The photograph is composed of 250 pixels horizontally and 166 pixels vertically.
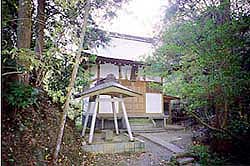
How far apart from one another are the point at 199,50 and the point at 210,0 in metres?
1.58

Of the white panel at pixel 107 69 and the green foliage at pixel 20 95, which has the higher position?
the white panel at pixel 107 69

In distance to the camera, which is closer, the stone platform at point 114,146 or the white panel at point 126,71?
the stone platform at point 114,146

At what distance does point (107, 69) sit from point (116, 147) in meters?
4.85

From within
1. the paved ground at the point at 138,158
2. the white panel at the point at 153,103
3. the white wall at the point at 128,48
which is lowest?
the paved ground at the point at 138,158

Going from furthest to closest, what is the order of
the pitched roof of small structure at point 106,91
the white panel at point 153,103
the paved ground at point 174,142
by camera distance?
the white panel at point 153,103 → the paved ground at point 174,142 → the pitched roof of small structure at point 106,91

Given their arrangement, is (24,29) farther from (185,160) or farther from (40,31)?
(185,160)

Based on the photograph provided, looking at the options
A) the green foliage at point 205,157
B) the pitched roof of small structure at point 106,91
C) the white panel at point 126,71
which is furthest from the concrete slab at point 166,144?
the white panel at point 126,71

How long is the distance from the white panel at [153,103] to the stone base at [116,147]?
4409 mm

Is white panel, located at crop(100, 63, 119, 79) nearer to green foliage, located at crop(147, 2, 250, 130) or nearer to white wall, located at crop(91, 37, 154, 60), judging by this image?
white wall, located at crop(91, 37, 154, 60)

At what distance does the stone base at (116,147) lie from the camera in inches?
276

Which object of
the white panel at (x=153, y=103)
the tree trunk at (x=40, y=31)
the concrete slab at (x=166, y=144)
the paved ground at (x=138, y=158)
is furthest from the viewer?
the white panel at (x=153, y=103)

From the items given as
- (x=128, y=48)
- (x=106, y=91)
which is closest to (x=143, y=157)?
(x=106, y=91)

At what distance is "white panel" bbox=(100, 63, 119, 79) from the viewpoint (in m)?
11.5

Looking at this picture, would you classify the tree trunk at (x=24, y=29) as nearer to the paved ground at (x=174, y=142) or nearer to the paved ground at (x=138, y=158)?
the paved ground at (x=138, y=158)
